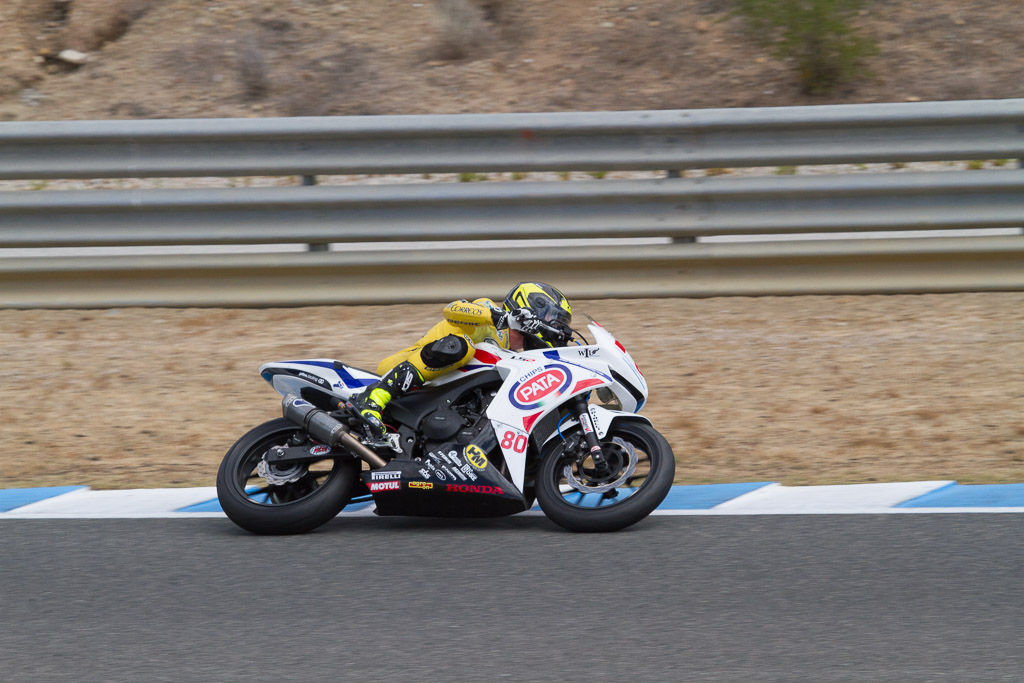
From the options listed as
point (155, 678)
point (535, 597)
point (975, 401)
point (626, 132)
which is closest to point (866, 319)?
point (975, 401)

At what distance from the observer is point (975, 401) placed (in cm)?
698

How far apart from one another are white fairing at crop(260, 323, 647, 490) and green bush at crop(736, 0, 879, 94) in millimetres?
5690

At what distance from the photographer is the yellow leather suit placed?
5496mm

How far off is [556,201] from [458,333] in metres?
3.03

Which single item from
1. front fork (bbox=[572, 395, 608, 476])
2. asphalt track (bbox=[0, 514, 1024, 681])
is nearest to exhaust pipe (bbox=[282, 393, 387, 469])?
asphalt track (bbox=[0, 514, 1024, 681])

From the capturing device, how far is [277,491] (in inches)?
222

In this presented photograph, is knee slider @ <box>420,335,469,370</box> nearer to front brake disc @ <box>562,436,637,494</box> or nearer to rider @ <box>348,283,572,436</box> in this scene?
rider @ <box>348,283,572,436</box>

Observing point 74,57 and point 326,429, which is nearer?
point 326,429

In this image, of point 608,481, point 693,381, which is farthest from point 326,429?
point 693,381

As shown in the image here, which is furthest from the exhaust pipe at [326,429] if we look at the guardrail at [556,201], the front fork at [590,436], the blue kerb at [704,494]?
the guardrail at [556,201]

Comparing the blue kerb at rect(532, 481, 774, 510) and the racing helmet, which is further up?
the racing helmet

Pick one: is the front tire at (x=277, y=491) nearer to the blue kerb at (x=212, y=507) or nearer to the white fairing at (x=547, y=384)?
the blue kerb at (x=212, y=507)

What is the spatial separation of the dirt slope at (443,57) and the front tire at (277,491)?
19.2 feet

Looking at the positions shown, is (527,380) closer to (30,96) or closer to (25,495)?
(25,495)
